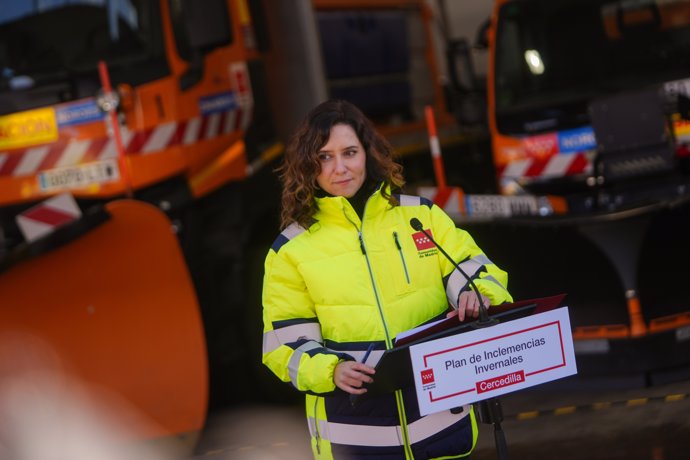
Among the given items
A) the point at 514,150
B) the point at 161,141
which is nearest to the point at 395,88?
the point at 514,150

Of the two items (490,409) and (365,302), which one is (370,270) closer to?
(365,302)

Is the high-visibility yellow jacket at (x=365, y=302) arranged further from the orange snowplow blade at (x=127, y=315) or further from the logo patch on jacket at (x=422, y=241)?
the orange snowplow blade at (x=127, y=315)

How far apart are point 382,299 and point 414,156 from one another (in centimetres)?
761

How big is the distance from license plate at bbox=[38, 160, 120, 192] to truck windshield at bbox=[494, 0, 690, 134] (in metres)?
2.61

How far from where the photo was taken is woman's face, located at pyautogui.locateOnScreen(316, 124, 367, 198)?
124 inches

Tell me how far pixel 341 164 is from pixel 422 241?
29 centimetres

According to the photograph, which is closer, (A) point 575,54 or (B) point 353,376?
(B) point 353,376

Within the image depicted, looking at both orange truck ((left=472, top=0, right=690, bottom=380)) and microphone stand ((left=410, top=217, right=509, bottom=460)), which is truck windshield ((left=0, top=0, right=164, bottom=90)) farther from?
microphone stand ((left=410, top=217, right=509, bottom=460))

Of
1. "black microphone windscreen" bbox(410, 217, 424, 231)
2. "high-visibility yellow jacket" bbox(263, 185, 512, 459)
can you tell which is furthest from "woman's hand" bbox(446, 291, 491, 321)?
"black microphone windscreen" bbox(410, 217, 424, 231)

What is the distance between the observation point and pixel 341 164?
3162 mm

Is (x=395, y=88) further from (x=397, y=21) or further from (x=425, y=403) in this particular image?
(x=425, y=403)

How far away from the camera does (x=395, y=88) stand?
1072 centimetres

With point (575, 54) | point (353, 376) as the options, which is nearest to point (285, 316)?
point (353, 376)

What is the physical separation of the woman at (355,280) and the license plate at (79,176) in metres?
3.84
